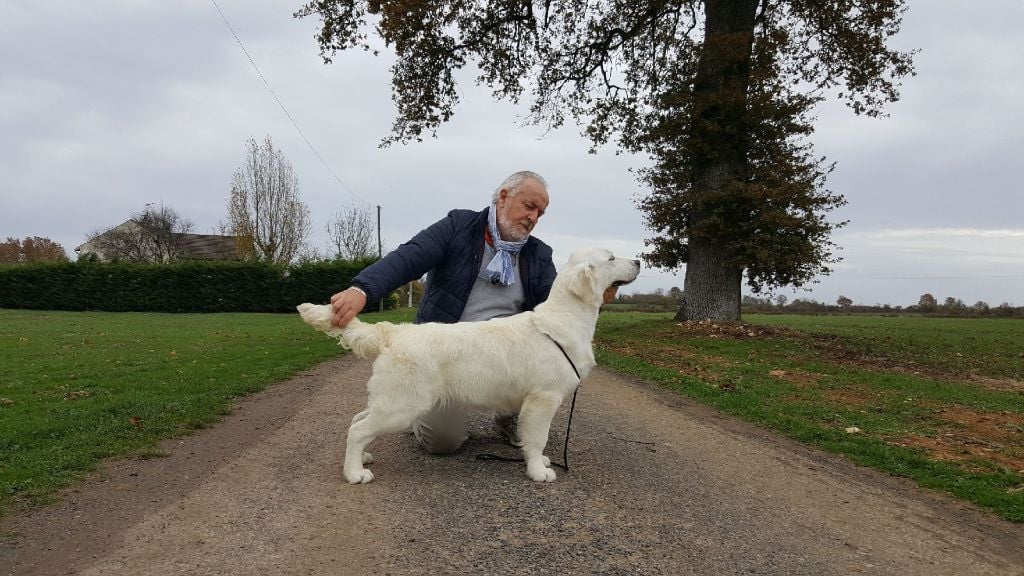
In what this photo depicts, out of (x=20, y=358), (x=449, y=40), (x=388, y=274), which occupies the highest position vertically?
(x=449, y=40)

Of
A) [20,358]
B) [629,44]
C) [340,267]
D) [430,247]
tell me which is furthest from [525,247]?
[340,267]

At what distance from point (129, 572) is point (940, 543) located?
17.5 feet

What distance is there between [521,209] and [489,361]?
168cm

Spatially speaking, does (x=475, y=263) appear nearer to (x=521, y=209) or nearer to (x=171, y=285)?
(x=521, y=209)

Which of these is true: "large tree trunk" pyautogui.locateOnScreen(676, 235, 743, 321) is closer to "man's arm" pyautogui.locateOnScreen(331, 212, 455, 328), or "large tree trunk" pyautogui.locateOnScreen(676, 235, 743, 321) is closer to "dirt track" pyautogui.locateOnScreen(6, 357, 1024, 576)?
"dirt track" pyautogui.locateOnScreen(6, 357, 1024, 576)

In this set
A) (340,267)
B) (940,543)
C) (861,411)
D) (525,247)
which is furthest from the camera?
(340,267)

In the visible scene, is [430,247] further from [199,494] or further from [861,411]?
[861,411]

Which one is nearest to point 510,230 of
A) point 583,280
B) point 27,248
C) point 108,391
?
point 583,280

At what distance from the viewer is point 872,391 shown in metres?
10.7

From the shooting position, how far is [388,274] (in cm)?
530

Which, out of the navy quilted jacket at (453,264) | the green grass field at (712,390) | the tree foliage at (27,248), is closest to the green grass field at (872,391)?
the green grass field at (712,390)

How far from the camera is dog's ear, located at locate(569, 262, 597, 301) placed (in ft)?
16.5

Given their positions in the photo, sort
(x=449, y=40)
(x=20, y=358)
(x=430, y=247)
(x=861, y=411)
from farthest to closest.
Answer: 1. (x=449, y=40)
2. (x=20, y=358)
3. (x=861, y=411)
4. (x=430, y=247)

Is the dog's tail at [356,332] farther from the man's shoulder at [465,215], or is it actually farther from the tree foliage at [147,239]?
the tree foliage at [147,239]
